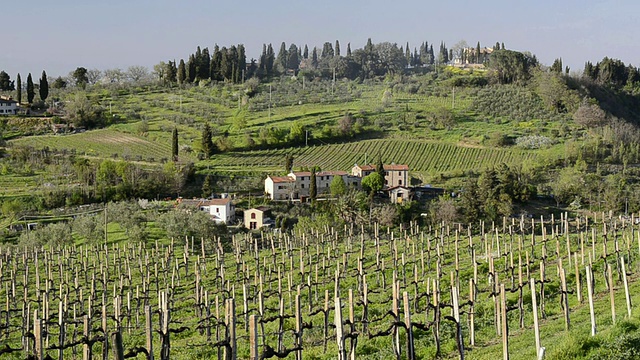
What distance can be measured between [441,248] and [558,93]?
66.9 m

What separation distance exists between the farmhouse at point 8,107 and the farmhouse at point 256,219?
160 ft

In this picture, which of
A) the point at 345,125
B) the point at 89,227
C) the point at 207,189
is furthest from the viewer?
the point at 345,125

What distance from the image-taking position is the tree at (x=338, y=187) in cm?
5616

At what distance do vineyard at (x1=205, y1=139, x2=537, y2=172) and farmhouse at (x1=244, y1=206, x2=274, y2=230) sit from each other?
1719 cm

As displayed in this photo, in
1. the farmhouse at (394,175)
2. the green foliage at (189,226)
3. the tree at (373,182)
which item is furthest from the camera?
the farmhouse at (394,175)

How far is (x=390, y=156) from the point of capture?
7212 centimetres

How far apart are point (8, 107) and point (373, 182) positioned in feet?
173

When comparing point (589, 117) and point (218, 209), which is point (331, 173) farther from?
point (589, 117)

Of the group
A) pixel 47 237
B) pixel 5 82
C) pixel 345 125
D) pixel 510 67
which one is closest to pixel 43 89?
pixel 5 82

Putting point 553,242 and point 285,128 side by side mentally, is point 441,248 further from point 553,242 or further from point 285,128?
point 285,128

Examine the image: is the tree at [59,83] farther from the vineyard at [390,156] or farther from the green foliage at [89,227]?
the green foliage at [89,227]

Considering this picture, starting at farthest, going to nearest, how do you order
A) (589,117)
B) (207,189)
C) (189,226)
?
(589,117) → (207,189) → (189,226)

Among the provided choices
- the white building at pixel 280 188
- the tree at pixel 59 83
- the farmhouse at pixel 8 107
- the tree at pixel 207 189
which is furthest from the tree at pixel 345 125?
the tree at pixel 59 83

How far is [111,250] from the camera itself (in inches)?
1447
